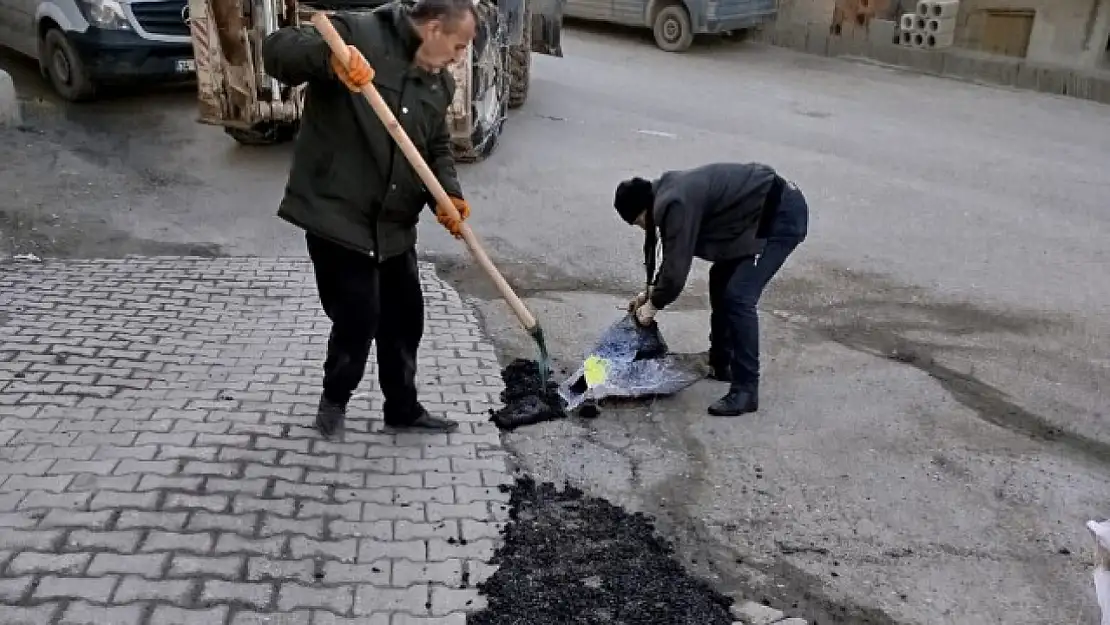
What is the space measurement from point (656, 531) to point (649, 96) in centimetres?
860

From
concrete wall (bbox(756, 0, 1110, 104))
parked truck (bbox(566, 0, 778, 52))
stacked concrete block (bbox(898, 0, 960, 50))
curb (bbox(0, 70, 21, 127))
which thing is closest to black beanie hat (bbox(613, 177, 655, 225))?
curb (bbox(0, 70, 21, 127))

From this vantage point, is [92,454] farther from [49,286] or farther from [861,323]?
[861,323]

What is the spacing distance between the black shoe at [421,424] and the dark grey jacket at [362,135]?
0.87m

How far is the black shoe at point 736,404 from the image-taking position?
447cm

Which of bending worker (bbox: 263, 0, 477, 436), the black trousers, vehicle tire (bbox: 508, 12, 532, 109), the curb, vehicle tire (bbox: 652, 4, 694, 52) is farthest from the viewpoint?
vehicle tire (bbox: 652, 4, 694, 52)

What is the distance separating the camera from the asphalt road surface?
3582mm

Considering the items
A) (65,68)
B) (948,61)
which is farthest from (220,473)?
(948,61)

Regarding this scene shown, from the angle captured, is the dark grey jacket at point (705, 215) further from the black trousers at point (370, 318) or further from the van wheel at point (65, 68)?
the van wheel at point (65, 68)

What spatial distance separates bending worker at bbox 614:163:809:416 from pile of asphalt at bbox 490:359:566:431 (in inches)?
23.3

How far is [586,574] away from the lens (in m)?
3.28

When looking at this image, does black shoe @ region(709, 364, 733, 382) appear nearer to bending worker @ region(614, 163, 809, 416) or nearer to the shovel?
bending worker @ region(614, 163, 809, 416)

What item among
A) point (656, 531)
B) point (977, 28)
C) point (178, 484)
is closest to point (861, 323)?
point (656, 531)

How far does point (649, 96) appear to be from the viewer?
11422 mm

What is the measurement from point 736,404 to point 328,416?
6.20ft
